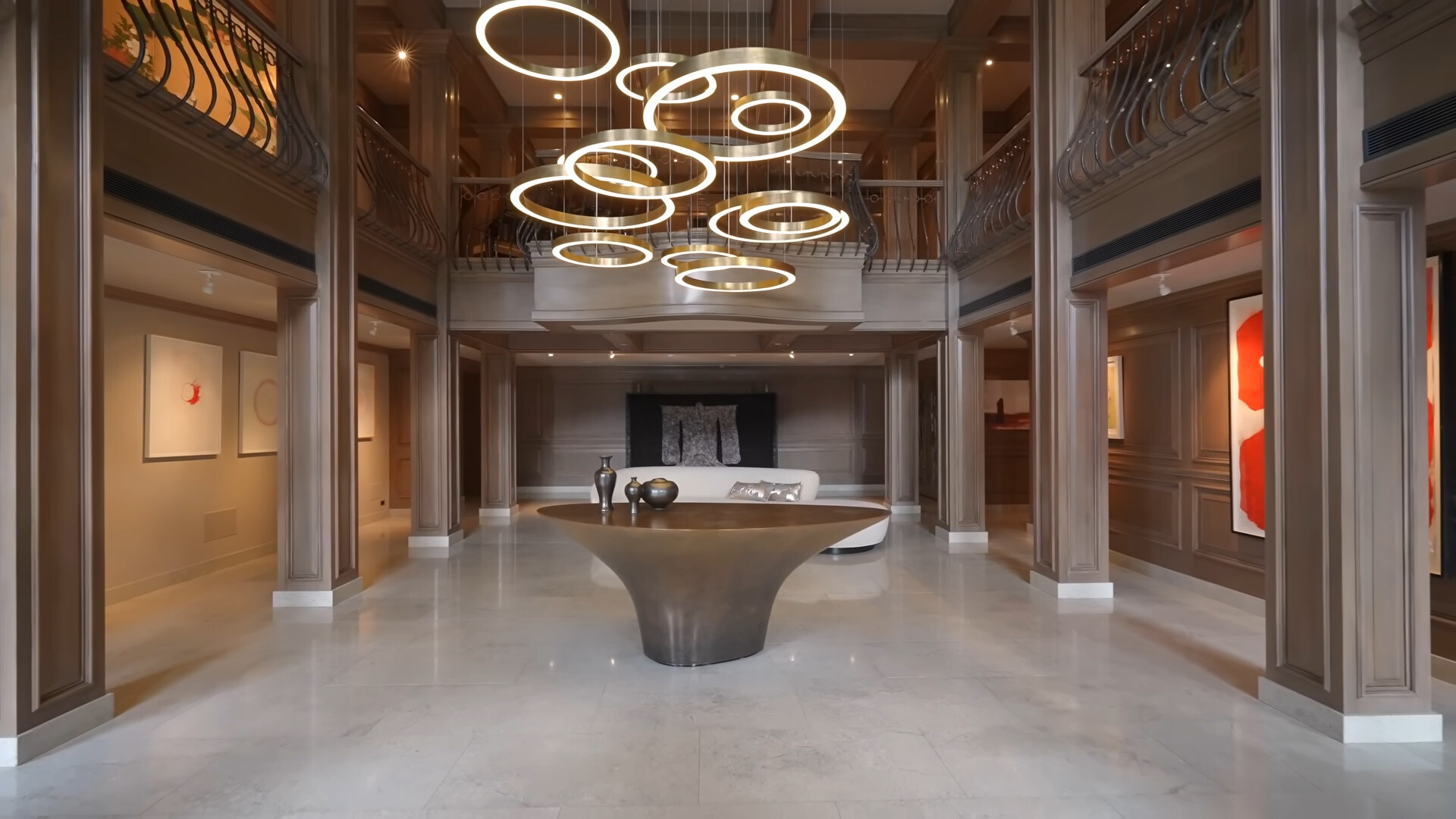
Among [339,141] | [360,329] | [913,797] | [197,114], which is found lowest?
[913,797]

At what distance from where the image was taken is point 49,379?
304cm

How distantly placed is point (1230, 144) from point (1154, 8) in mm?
1135

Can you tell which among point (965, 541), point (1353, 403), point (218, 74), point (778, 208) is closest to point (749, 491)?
point (965, 541)

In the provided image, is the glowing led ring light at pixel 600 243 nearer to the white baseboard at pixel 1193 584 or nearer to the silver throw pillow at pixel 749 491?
the silver throw pillow at pixel 749 491

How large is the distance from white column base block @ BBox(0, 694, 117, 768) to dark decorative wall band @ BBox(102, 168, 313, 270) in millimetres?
2303

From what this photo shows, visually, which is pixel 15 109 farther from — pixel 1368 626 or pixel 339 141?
pixel 1368 626

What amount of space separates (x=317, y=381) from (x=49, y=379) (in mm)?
2409

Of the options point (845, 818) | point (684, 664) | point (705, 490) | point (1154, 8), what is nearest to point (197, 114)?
point (684, 664)

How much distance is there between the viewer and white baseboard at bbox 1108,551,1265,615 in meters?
5.42

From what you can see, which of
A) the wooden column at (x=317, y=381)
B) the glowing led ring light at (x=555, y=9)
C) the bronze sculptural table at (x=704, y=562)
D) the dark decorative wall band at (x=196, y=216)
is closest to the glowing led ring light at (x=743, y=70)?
the glowing led ring light at (x=555, y=9)

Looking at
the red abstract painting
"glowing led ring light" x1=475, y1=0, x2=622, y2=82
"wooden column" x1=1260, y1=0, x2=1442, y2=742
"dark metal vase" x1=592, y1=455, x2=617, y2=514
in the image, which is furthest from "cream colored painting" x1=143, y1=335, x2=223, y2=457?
the red abstract painting

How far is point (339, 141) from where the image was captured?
5.67m

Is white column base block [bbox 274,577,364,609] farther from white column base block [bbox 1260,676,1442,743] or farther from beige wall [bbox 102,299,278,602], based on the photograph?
white column base block [bbox 1260,676,1442,743]

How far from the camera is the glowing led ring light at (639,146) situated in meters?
3.73
